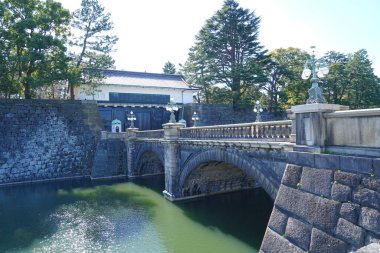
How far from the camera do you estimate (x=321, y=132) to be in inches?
240

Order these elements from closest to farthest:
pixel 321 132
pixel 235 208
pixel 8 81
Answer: pixel 321 132 < pixel 235 208 < pixel 8 81

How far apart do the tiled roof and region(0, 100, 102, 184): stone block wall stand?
670 cm

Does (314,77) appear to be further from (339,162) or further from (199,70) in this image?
(199,70)

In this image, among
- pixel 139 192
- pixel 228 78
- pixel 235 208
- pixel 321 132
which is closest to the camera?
pixel 321 132

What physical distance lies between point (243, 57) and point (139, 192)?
23.8 m

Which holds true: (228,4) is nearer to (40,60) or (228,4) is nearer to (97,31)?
(97,31)

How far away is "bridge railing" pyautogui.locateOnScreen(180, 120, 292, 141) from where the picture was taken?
885 centimetres

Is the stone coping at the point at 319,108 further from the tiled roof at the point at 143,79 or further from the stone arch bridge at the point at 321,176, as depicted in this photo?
the tiled roof at the point at 143,79

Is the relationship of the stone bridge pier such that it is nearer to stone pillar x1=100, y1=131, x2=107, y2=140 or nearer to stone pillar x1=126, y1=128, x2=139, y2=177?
stone pillar x1=126, y1=128, x2=139, y2=177

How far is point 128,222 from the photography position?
14.3m

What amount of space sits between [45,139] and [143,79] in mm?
14615

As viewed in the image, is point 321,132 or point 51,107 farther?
point 51,107

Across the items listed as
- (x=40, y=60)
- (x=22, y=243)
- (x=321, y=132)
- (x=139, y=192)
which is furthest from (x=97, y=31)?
(x=321, y=132)

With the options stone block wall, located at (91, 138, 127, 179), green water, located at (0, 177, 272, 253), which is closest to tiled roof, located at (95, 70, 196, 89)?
stone block wall, located at (91, 138, 127, 179)
